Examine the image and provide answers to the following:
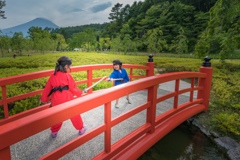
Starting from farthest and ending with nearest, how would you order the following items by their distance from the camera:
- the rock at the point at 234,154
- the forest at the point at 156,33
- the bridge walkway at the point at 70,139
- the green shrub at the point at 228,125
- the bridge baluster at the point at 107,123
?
the forest at the point at 156,33
the green shrub at the point at 228,125
the rock at the point at 234,154
the bridge walkway at the point at 70,139
the bridge baluster at the point at 107,123

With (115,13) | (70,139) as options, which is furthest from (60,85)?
(115,13)

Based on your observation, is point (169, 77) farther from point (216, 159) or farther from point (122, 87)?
point (216, 159)

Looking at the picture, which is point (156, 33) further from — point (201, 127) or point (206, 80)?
point (201, 127)

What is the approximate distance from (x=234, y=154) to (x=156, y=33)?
21.4 metres

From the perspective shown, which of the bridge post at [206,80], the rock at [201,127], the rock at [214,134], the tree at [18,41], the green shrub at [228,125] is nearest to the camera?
the green shrub at [228,125]

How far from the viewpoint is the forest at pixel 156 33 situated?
8248 millimetres

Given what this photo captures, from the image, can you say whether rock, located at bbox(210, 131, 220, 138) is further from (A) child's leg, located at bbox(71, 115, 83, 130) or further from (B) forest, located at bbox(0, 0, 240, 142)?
(A) child's leg, located at bbox(71, 115, 83, 130)

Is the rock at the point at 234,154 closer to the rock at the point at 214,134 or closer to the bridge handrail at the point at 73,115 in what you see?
the rock at the point at 214,134

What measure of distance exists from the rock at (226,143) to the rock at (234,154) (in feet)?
0.37

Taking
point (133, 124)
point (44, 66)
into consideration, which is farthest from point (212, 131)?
point (44, 66)

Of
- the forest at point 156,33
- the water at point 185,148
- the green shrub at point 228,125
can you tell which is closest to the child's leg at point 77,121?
the water at point 185,148

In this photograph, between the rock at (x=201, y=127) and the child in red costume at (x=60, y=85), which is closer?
the child in red costume at (x=60, y=85)

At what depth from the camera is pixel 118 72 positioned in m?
3.50

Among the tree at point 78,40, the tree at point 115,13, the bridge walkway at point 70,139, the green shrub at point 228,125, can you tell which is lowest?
A: the green shrub at point 228,125
